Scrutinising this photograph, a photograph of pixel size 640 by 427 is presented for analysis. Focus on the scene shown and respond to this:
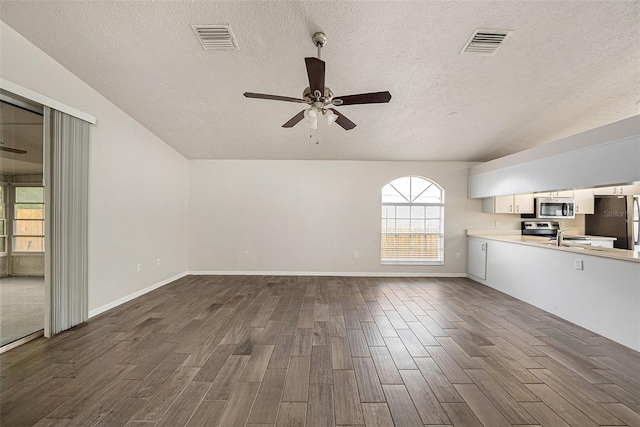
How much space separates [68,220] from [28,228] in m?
0.34

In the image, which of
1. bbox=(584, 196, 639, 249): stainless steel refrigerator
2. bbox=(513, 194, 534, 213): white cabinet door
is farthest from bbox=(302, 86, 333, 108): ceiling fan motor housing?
bbox=(584, 196, 639, 249): stainless steel refrigerator

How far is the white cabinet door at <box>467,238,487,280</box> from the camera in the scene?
5520 millimetres

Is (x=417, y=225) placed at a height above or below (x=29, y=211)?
below

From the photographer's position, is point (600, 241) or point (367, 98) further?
point (600, 241)

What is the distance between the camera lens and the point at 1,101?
277cm

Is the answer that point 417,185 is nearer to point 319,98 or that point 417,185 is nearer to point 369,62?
point 369,62

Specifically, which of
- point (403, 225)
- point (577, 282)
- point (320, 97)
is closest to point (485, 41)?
point (320, 97)

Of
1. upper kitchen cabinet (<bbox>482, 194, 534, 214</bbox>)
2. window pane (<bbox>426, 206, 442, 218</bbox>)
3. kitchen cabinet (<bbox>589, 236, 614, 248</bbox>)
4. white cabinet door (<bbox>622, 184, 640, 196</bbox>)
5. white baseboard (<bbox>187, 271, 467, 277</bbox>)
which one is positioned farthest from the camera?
window pane (<bbox>426, 206, 442, 218</bbox>)

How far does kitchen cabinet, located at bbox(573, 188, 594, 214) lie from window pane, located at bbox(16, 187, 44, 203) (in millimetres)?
8201

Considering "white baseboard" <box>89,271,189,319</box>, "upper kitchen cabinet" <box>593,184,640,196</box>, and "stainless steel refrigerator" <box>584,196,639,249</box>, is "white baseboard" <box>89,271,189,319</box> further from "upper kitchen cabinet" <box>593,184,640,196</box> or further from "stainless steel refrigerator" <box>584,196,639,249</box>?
"stainless steel refrigerator" <box>584,196,639,249</box>

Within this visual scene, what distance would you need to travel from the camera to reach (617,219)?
535cm

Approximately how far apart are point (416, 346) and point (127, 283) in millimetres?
4181

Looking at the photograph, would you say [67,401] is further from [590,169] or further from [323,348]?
[590,169]

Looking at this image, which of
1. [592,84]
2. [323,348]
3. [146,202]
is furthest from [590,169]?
[146,202]
